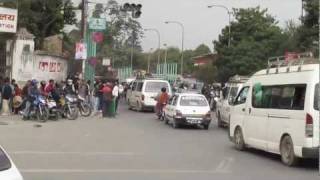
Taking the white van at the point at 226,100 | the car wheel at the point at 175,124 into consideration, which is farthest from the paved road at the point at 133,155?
the white van at the point at 226,100

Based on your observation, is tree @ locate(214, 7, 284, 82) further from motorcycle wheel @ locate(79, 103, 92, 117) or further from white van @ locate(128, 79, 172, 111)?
motorcycle wheel @ locate(79, 103, 92, 117)

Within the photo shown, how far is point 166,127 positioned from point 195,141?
245 inches

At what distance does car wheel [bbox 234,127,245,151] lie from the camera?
18188 millimetres

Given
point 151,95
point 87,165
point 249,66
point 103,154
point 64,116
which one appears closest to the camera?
point 87,165

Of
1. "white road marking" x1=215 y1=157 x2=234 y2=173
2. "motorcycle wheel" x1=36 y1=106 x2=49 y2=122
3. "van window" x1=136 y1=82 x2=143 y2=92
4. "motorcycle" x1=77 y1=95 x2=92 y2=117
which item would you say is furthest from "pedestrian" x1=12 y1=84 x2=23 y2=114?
"white road marking" x1=215 y1=157 x2=234 y2=173

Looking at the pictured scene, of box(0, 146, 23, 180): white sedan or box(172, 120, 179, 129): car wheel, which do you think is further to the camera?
box(172, 120, 179, 129): car wheel

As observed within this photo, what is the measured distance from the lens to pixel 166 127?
2733 centimetres

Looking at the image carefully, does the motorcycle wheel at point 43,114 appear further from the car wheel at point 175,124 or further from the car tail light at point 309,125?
the car tail light at point 309,125

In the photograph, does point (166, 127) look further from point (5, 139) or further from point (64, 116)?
point (5, 139)

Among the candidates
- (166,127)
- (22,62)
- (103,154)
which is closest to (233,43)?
(22,62)

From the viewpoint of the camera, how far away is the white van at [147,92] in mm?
38812

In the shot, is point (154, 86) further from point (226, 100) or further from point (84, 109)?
point (226, 100)

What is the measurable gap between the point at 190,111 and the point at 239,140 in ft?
26.4

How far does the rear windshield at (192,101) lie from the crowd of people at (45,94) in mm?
5996
